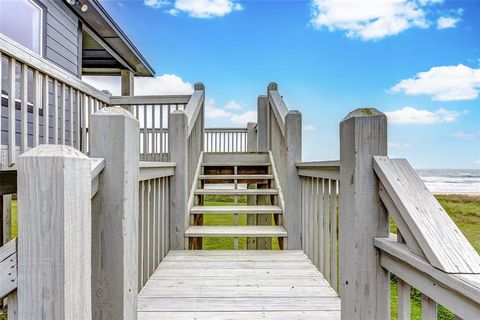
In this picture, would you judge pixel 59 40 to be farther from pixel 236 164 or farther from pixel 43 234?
pixel 43 234

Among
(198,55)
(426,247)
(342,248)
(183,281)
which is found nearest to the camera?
(426,247)

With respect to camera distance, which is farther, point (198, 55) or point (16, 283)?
point (198, 55)

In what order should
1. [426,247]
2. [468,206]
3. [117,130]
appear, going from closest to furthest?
[426,247] → [117,130] → [468,206]

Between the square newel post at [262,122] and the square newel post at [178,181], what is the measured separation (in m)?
2.52

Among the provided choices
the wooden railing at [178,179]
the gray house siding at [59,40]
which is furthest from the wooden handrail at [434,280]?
the gray house siding at [59,40]

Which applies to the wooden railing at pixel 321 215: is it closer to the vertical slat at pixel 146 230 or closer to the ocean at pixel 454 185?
the vertical slat at pixel 146 230

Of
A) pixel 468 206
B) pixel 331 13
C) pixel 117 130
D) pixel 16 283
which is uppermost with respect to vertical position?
pixel 331 13

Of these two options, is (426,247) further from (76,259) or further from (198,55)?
(198,55)

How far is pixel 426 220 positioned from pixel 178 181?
2233 mm

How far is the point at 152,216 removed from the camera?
89.4 inches

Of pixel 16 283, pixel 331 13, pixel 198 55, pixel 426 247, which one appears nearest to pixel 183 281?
pixel 16 283

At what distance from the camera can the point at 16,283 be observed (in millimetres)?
729

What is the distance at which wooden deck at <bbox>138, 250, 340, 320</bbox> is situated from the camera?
5.78 feet

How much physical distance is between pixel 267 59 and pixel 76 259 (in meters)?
10.9
